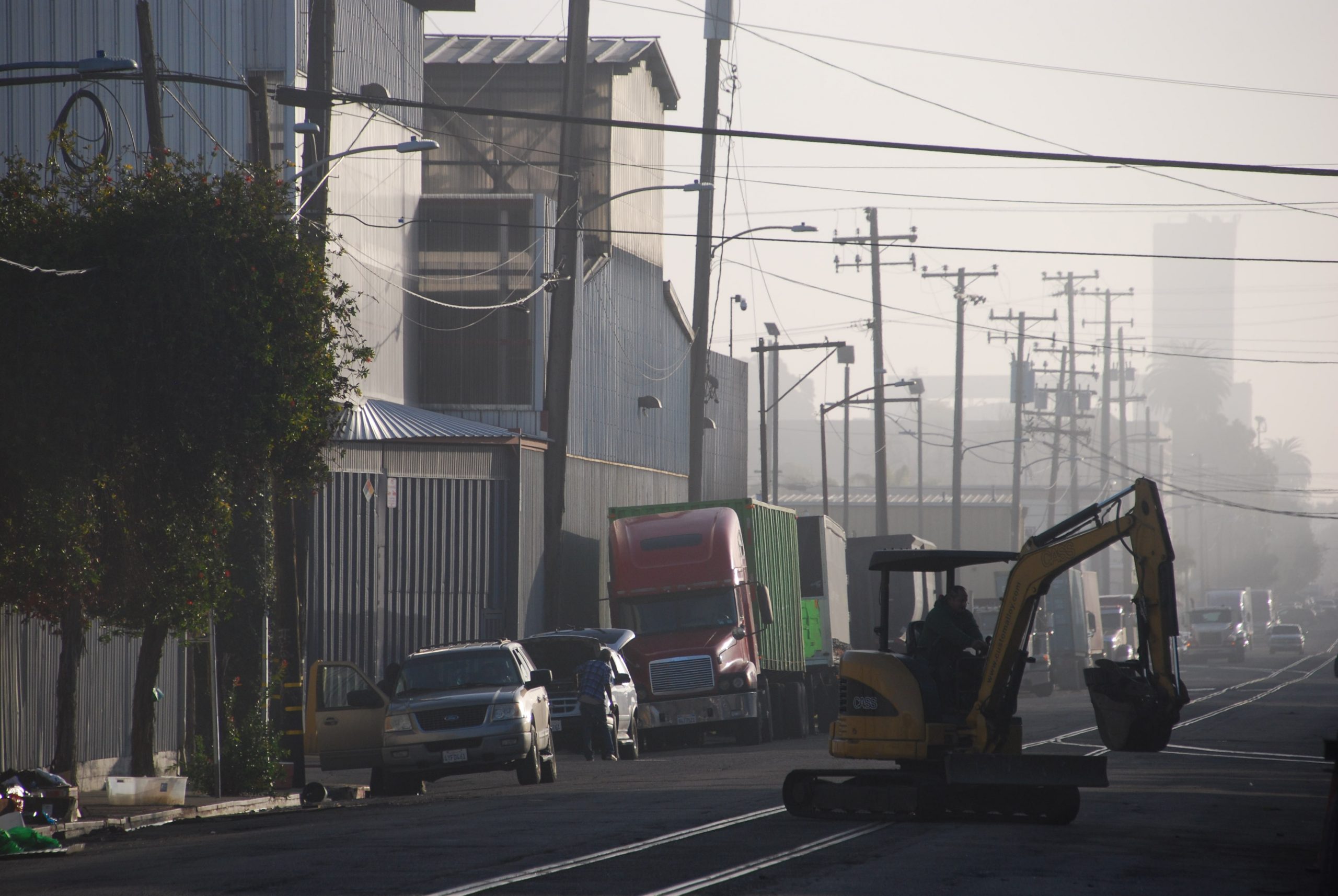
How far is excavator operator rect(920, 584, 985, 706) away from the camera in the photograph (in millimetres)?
15016

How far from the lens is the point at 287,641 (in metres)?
20.4

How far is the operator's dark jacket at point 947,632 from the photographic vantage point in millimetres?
15109

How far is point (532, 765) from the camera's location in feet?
68.6

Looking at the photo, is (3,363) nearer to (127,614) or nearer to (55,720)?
(127,614)

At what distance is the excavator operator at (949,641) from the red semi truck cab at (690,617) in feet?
44.9

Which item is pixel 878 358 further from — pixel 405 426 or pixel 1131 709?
pixel 1131 709

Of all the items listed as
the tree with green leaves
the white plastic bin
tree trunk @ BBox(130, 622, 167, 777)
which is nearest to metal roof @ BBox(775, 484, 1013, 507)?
tree trunk @ BBox(130, 622, 167, 777)

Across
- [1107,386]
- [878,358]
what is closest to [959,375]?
[878,358]


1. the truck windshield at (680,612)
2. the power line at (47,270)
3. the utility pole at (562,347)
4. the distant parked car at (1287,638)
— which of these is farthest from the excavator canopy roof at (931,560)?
the distant parked car at (1287,638)

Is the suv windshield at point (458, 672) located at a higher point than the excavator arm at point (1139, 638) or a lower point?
lower

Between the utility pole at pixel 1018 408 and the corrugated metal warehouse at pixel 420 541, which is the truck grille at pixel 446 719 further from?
the utility pole at pixel 1018 408

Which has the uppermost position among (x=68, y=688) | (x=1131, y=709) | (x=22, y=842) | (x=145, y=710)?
(x=1131, y=709)

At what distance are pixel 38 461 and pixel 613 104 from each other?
3598cm

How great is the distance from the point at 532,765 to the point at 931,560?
→ 7.94 meters
